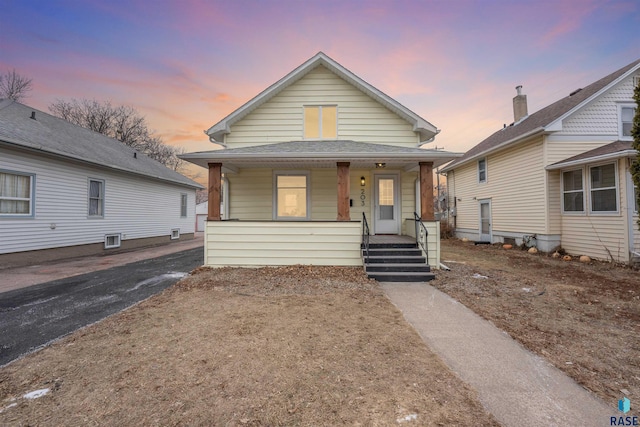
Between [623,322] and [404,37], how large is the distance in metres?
12.9

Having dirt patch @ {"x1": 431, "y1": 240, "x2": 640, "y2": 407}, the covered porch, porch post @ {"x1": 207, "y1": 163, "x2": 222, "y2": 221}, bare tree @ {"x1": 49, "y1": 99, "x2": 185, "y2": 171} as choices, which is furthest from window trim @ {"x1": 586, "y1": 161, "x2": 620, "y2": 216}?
bare tree @ {"x1": 49, "y1": 99, "x2": 185, "y2": 171}

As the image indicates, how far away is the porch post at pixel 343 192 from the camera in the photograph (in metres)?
7.94

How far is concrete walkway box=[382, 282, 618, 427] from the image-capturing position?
2197 millimetres

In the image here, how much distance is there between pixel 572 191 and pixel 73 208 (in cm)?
2048

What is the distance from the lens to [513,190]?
12883 mm

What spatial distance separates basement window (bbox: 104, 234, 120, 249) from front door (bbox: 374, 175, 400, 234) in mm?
12707

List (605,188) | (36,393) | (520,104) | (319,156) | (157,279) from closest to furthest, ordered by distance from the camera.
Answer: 1. (36,393)
2. (157,279)
3. (319,156)
4. (605,188)
5. (520,104)

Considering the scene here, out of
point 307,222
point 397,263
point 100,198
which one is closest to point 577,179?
point 397,263

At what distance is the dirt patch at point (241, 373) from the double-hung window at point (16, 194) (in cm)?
844

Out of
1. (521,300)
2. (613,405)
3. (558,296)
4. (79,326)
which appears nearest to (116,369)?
(79,326)

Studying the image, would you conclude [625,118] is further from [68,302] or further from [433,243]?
[68,302]

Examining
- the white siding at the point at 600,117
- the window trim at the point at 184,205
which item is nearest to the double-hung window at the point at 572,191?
the white siding at the point at 600,117

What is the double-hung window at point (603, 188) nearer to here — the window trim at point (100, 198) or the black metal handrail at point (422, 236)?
the black metal handrail at point (422, 236)

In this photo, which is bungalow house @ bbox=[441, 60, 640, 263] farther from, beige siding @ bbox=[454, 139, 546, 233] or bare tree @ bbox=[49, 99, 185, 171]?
bare tree @ bbox=[49, 99, 185, 171]
